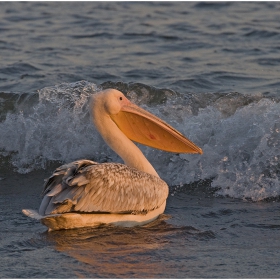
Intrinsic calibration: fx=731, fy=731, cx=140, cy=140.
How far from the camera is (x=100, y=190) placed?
6270 millimetres

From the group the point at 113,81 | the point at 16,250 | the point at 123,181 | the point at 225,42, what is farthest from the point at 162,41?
the point at 16,250

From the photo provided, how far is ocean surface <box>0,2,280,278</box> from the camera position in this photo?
575cm

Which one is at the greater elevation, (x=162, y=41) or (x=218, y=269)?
(x=162, y=41)

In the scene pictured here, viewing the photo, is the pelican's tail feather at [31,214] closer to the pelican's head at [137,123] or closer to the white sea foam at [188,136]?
the pelican's head at [137,123]

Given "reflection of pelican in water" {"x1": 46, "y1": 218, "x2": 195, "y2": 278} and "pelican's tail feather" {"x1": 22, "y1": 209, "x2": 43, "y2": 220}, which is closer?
"reflection of pelican in water" {"x1": 46, "y1": 218, "x2": 195, "y2": 278}

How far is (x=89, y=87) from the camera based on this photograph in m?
9.91

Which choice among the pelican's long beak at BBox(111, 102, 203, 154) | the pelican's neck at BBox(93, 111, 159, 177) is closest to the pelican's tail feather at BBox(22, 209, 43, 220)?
the pelican's neck at BBox(93, 111, 159, 177)

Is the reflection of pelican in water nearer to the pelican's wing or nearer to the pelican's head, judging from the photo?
the pelican's wing

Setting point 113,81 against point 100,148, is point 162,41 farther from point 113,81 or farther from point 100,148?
point 100,148

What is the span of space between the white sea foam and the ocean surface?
0.02m

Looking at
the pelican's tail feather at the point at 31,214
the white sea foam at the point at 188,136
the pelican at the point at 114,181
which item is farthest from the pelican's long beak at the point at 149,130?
the pelican's tail feather at the point at 31,214

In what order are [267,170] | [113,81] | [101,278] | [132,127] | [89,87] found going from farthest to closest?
[113,81] → [89,87] → [267,170] → [132,127] → [101,278]

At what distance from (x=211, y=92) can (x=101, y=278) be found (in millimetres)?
5608

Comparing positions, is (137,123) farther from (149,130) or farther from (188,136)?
(188,136)
